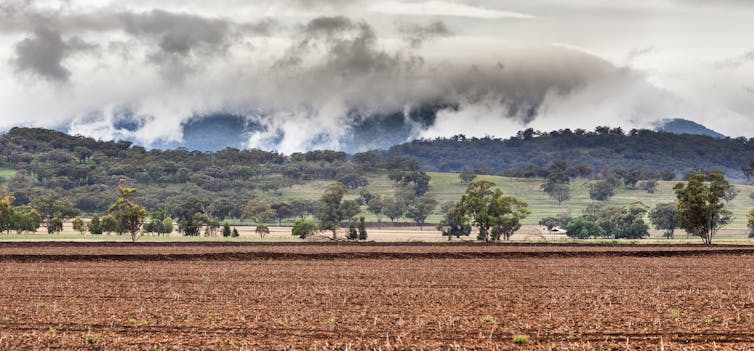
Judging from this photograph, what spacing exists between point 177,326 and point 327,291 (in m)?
14.1

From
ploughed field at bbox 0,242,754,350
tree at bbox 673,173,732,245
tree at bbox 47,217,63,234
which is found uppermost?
tree at bbox 673,173,732,245

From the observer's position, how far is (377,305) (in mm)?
39438

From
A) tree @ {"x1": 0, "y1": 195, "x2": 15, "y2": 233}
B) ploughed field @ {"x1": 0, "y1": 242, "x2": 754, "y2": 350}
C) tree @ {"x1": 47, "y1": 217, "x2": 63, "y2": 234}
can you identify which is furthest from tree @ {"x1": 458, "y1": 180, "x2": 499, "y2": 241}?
tree @ {"x1": 47, "y1": 217, "x2": 63, "y2": 234}

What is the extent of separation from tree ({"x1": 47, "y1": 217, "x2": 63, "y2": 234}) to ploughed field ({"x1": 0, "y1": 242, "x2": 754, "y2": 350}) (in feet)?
298

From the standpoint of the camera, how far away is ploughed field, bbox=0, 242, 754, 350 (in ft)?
96.8

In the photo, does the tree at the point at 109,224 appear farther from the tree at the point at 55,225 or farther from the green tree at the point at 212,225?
the tree at the point at 55,225

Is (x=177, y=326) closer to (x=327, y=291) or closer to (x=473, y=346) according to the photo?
(x=473, y=346)

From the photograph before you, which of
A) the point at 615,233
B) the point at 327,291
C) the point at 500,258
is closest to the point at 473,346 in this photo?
the point at 327,291

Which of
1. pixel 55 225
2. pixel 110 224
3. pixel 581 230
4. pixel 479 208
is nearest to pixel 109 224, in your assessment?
pixel 110 224

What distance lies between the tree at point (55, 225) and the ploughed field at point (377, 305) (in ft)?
298

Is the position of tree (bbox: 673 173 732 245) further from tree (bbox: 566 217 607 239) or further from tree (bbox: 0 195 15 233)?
tree (bbox: 0 195 15 233)

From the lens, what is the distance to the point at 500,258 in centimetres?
7756

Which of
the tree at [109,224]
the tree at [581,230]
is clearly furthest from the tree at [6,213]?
the tree at [581,230]

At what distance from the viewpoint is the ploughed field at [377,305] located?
1162 inches
